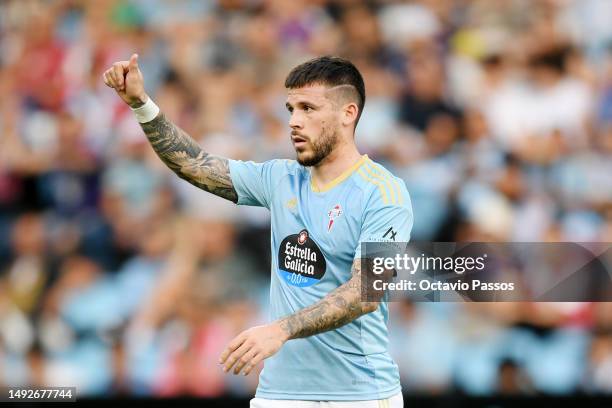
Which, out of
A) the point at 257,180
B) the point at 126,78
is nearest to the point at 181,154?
the point at 257,180

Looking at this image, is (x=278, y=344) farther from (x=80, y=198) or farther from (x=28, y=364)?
(x=80, y=198)

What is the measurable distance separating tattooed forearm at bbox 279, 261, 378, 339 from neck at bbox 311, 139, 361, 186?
62 cm

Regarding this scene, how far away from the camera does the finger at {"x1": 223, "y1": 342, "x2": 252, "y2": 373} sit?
13.4 ft

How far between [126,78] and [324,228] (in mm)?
1216

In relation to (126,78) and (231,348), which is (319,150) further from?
(231,348)

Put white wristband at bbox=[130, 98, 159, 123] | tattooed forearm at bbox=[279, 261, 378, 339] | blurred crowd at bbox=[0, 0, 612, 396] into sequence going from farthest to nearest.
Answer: blurred crowd at bbox=[0, 0, 612, 396]
white wristband at bbox=[130, 98, 159, 123]
tattooed forearm at bbox=[279, 261, 378, 339]

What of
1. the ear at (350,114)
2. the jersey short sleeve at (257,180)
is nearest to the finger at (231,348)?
the jersey short sleeve at (257,180)

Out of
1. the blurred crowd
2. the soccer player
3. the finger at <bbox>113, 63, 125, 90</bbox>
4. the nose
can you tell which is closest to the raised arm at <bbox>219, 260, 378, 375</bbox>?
the soccer player

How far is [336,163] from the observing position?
514cm

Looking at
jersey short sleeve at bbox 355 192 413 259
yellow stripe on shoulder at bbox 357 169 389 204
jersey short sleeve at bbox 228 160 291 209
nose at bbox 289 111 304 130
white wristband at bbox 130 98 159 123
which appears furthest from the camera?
jersey short sleeve at bbox 228 160 291 209

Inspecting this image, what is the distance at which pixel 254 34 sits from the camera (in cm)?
1095

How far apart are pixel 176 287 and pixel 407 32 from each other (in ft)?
13.3

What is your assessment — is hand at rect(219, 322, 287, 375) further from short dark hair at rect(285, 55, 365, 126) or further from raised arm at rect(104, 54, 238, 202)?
short dark hair at rect(285, 55, 365, 126)

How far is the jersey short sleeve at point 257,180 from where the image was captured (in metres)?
5.34
